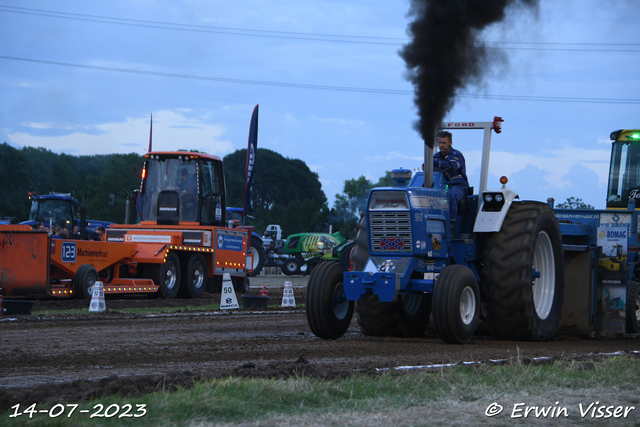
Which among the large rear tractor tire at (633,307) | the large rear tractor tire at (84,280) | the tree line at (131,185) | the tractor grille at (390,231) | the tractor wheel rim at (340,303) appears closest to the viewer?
the tractor grille at (390,231)

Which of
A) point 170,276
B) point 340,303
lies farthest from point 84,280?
point 340,303

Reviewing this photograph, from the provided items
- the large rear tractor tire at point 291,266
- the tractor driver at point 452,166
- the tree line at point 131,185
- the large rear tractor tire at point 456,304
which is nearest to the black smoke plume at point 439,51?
the tractor driver at point 452,166

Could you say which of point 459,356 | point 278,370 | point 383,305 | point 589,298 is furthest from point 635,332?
point 278,370

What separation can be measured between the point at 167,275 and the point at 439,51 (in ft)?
33.4

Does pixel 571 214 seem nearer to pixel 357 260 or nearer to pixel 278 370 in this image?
pixel 357 260

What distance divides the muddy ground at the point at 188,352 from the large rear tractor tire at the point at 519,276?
0.24 metres

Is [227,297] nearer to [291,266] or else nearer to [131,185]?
[291,266]

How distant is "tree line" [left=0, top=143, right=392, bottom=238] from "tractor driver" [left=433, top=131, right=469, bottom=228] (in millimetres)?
35045

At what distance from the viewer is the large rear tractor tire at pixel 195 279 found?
1866 centimetres

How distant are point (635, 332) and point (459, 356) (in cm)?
505

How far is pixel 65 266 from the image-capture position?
15820mm

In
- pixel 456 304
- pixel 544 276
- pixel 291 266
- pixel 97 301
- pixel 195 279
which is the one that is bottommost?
A: pixel 291 266

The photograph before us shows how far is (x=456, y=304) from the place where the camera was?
27.6ft
